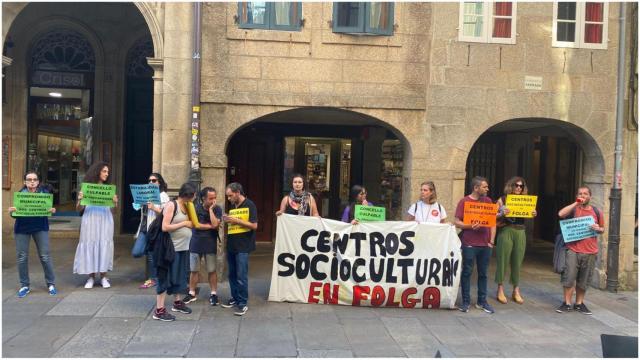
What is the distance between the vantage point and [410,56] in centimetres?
898

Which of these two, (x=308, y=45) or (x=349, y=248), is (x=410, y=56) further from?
(x=349, y=248)

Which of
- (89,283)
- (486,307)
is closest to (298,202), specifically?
(486,307)

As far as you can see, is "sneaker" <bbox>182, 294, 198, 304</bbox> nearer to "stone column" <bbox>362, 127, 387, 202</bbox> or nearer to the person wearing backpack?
the person wearing backpack

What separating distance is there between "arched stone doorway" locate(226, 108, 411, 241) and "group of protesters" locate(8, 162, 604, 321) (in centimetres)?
468

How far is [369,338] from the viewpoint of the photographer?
6266 mm

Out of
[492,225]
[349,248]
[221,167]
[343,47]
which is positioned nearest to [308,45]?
[343,47]

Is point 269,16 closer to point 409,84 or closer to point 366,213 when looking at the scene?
point 409,84

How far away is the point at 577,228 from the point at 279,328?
425 centimetres

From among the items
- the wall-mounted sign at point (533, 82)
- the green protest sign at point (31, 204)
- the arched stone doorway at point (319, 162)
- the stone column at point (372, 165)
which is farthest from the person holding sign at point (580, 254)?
the green protest sign at point (31, 204)

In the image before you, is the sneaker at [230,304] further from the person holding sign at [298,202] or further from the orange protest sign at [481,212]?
the orange protest sign at [481,212]

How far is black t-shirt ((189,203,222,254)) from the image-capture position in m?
7.13

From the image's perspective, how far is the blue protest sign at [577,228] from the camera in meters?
7.58

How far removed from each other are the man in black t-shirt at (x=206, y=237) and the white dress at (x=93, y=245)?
1554 millimetres

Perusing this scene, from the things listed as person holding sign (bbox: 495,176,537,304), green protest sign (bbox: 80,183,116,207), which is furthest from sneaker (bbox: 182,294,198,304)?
person holding sign (bbox: 495,176,537,304)
